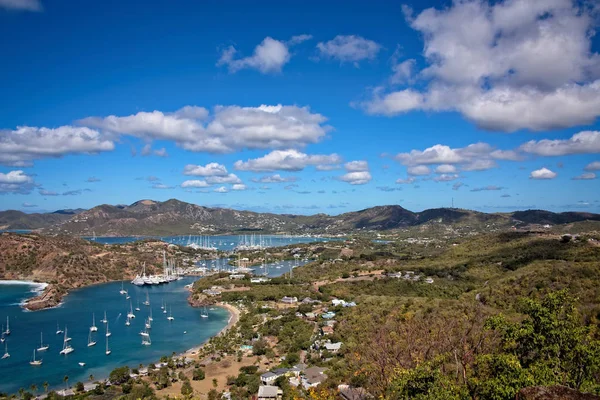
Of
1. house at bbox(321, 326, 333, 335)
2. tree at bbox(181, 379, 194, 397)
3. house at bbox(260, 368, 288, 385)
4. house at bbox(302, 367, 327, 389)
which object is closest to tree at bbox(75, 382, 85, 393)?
tree at bbox(181, 379, 194, 397)

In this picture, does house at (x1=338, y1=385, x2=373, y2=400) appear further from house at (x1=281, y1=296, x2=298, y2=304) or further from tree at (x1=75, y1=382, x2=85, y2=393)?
house at (x1=281, y1=296, x2=298, y2=304)

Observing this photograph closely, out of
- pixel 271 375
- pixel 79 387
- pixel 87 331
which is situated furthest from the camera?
pixel 87 331

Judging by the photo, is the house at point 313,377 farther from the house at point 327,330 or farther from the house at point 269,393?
the house at point 327,330

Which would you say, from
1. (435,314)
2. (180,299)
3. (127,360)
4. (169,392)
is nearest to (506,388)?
(435,314)

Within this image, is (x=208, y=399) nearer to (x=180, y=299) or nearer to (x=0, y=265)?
(x=180, y=299)

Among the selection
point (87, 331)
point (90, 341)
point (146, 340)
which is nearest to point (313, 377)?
point (146, 340)

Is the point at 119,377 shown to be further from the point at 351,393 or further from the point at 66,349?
the point at 351,393
